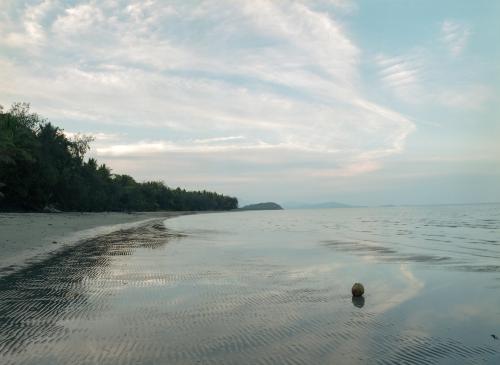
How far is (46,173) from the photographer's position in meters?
57.9

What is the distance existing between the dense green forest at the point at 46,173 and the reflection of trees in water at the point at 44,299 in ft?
112

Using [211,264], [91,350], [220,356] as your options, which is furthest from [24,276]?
[220,356]

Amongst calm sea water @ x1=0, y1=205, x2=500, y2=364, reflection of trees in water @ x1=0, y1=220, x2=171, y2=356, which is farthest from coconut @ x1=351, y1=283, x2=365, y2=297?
reflection of trees in water @ x1=0, y1=220, x2=171, y2=356

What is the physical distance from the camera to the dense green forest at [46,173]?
5278cm

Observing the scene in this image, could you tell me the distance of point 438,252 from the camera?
18.9m

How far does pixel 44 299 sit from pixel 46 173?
55035mm

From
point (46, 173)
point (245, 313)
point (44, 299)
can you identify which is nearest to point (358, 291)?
point (245, 313)

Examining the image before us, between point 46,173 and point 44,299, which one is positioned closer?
point 44,299

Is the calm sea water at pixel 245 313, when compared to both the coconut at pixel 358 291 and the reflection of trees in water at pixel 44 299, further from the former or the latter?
the coconut at pixel 358 291

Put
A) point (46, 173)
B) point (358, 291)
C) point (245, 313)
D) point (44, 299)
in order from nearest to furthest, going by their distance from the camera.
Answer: point (245, 313), point (44, 299), point (358, 291), point (46, 173)

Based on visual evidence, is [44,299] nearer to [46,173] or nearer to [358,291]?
[358,291]

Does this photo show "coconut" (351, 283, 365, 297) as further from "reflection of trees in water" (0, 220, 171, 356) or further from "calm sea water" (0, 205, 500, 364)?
"reflection of trees in water" (0, 220, 171, 356)

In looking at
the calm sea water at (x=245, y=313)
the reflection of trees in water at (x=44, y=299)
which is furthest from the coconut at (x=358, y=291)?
the reflection of trees in water at (x=44, y=299)

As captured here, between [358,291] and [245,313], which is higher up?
[358,291]
